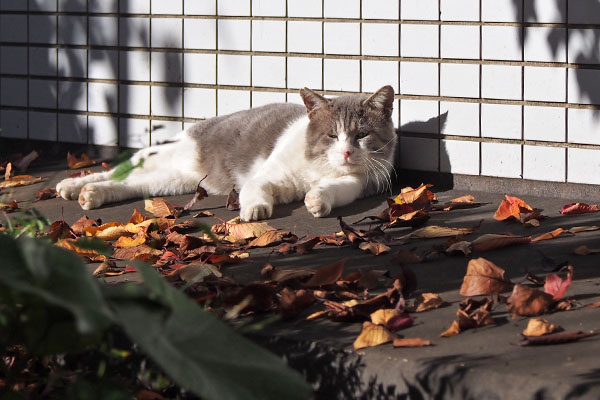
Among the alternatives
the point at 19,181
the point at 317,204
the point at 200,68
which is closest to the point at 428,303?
the point at 317,204

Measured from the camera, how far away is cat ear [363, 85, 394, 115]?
508 centimetres

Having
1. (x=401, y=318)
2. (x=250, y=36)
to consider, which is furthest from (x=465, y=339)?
(x=250, y=36)

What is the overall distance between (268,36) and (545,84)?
181 centimetres

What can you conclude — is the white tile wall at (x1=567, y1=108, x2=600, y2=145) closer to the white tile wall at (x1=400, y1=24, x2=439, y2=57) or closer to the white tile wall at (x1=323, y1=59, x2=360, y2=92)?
the white tile wall at (x1=400, y1=24, x2=439, y2=57)

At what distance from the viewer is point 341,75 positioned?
5.58 m

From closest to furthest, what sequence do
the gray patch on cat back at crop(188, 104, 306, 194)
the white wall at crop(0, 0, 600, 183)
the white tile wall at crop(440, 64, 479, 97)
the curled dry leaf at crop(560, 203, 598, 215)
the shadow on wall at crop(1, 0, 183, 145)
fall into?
the curled dry leaf at crop(560, 203, 598, 215) → the white wall at crop(0, 0, 600, 183) → the white tile wall at crop(440, 64, 479, 97) → the gray patch on cat back at crop(188, 104, 306, 194) → the shadow on wall at crop(1, 0, 183, 145)

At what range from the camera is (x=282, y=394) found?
1.56m

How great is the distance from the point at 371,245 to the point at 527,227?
0.86 metres

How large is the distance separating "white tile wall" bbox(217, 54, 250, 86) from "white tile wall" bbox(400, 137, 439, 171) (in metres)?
1.16

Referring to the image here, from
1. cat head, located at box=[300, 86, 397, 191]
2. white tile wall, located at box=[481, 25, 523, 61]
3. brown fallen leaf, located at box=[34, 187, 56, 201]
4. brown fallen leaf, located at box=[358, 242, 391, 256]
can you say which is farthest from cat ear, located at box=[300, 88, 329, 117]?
brown fallen leaf, located at box=[34, 187, 56, 201]

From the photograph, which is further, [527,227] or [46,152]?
[46,152]

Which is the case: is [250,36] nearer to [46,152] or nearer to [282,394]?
[46,152]

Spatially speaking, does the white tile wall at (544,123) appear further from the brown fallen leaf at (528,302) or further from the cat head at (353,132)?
the brown fallen leaf at (528,302)

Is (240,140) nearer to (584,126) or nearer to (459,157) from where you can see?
(459,157)
